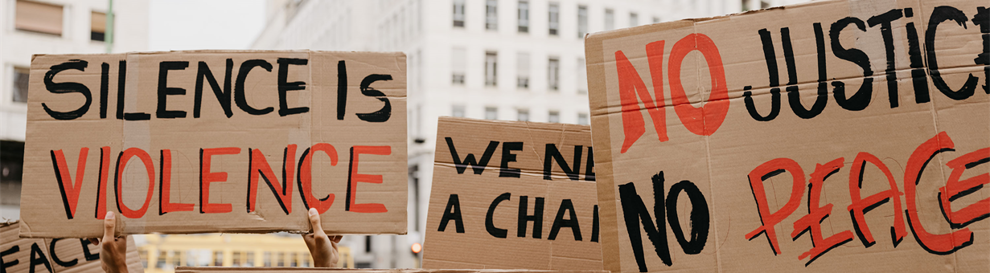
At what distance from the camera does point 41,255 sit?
304cm

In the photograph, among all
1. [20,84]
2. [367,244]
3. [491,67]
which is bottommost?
[367,244]

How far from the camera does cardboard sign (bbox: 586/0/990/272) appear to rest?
197 cm

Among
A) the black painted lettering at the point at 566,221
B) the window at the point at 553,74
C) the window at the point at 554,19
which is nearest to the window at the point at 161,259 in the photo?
the black painted lettering at the point at 566,221

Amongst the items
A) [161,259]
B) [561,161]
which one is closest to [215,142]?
[561,161]

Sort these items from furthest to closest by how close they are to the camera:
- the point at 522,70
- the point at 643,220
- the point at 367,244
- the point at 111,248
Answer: the point at 367,244 < the point at 522,70 < the point at 111,248 < the point at 643,220

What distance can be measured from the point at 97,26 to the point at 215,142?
17.2 metres

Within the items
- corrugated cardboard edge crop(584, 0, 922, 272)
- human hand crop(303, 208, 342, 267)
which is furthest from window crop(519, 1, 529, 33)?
corrugated cardboard edge crop(584, 0, 922, 272)

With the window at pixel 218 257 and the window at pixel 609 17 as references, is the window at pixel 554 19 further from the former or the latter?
the window at pixel 218 257

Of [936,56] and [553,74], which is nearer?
[936,56]

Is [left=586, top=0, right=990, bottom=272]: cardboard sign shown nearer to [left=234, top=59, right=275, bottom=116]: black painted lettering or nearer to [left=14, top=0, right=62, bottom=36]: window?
[left=234, top=59, right=275, bottom=116]: black painted lettering

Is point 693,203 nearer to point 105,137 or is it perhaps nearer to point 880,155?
point 880,155

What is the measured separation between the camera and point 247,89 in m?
2.64

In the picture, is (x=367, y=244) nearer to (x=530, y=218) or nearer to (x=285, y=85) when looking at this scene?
(x=530, y=218)

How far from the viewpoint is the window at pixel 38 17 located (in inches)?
671
